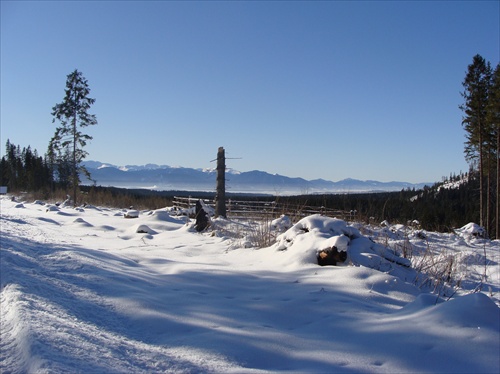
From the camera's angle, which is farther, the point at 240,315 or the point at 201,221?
the point at 201,221

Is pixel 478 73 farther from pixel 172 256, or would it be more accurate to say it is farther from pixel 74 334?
pixel 74 334

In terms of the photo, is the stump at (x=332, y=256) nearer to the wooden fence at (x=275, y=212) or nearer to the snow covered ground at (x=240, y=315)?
the snow covered ground at (x=240, y=315)

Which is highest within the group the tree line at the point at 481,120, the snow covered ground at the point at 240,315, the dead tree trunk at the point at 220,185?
the tree line at the point at 481,120

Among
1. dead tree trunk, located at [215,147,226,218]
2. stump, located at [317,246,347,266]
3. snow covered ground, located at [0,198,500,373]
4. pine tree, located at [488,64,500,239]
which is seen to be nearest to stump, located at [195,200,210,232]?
dead tree trunk, located at [215,147,226,218]

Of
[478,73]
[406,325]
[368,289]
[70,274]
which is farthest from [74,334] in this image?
[478,73]

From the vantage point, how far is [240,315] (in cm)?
302

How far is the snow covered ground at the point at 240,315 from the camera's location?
200 cm

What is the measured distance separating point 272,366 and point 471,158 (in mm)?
27941

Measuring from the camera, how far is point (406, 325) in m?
2.43

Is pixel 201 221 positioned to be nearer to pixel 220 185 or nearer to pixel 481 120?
pixel 220 185

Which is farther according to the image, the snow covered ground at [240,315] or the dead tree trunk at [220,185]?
the dead tree trunk at [220,185]

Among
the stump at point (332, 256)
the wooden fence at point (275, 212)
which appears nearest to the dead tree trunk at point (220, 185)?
the wooden fence at point (275, 212)

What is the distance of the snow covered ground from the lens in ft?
6.57

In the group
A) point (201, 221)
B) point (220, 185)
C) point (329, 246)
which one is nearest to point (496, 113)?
point (220, 185)
